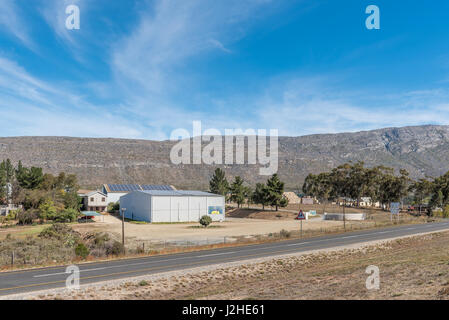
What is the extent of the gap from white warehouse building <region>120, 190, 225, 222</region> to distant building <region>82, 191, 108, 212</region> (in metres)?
17.0

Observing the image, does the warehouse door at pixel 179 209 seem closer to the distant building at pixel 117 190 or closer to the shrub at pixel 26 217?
the shrub at pixel 26 217

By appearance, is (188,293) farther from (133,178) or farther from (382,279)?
(133,178)

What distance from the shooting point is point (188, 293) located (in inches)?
739

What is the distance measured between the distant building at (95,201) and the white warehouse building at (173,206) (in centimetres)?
1701

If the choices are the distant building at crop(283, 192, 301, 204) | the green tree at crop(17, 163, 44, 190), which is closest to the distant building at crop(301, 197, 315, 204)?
the distant building at crop(283, 192, 301, 204)

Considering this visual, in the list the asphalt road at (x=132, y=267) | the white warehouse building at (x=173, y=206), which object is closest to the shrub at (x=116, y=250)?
the asphalt road at (x=132, y=267)

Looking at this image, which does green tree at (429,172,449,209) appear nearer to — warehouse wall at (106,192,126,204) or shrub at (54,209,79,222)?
warehouse wall at (106,192,126,204)

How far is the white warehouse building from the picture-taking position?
76.1m

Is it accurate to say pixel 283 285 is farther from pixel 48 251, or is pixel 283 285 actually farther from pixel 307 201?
pixel 307 201

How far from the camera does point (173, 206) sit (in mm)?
77750

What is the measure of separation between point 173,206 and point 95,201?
3234 cm

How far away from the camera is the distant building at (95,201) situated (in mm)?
97812
